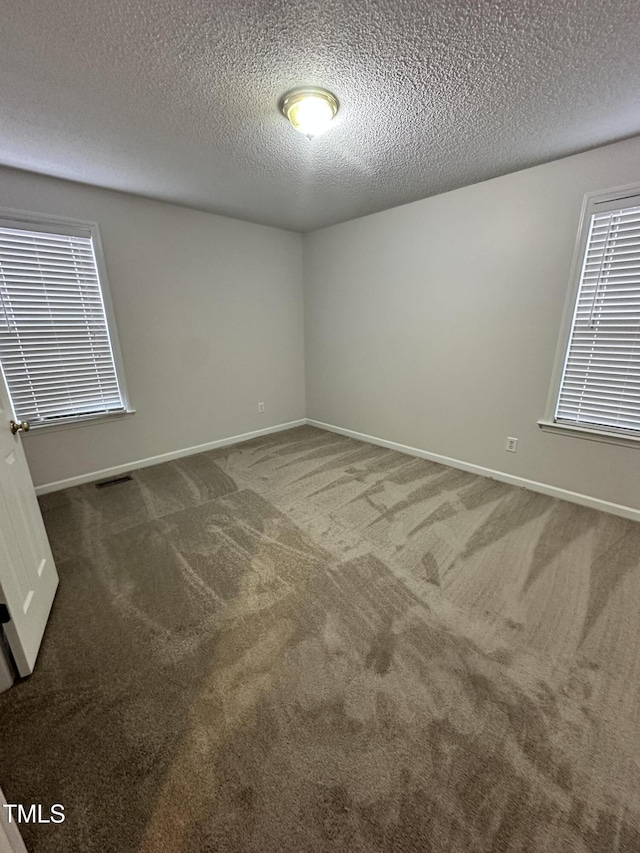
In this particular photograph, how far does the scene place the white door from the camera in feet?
4.51

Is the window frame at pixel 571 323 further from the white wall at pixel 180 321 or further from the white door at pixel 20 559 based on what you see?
the white door at pixel 20 559

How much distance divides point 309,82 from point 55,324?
8.23 ft

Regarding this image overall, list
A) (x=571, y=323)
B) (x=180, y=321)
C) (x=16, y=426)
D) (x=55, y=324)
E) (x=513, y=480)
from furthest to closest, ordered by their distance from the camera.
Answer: (x=180, y=321) → (x=513, y=480) → (x=55, y=324) → (x=571, y=323) → (x=16, y=426)

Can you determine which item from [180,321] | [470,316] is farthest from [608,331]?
[180,321]

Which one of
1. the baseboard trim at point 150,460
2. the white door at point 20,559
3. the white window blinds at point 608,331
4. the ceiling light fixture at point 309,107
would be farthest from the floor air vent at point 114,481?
the white window blinds at point 608,331

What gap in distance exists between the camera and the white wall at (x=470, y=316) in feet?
8.23

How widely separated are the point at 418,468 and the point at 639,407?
167cm

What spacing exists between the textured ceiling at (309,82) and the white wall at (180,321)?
0.42 m

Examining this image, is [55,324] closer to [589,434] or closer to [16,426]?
[16,426]

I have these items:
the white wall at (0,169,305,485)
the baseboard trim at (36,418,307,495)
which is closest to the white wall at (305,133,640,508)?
the white wall at (0,169,305,485)

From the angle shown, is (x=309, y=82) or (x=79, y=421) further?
(x=79, y=421)

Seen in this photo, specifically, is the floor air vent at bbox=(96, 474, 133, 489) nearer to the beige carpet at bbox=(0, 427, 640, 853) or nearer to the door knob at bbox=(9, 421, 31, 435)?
the beige carpet at bbox=(0, 427, 640, 853)

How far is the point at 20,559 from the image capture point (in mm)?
1521

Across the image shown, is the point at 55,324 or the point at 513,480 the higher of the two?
the point at 55,324
